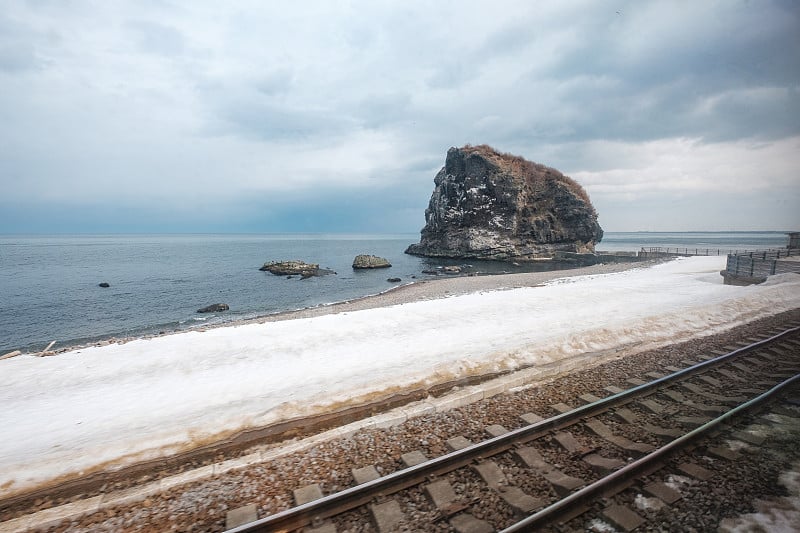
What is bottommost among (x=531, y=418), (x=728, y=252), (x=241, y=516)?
(x=241, y=516)

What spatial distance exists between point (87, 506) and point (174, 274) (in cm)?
6567

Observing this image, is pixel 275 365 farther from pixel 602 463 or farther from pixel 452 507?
pixel 602 463

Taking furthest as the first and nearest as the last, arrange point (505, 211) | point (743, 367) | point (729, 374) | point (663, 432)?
point (505, 211), point (743, 367), point (729, 374), point (663, 432)

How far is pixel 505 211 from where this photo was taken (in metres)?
90.3

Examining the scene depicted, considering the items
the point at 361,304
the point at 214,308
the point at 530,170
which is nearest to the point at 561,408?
the point at 361,304

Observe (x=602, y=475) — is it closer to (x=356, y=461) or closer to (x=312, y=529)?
(x=356, y=461)

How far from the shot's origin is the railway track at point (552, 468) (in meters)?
4.40

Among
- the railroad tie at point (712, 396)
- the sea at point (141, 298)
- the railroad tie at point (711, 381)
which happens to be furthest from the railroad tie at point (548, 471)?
the sea at point (141, 298)

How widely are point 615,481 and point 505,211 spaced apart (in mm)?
90592

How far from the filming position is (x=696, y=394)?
25.0 ft

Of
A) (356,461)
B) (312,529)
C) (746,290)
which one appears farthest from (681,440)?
(746,290)

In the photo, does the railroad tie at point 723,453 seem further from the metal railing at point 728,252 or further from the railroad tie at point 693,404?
the metal railing at point 728,252

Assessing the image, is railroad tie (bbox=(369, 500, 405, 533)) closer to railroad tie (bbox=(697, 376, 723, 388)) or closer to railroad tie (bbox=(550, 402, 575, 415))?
railroad tie (bbox=(550, 402, 575, 415))

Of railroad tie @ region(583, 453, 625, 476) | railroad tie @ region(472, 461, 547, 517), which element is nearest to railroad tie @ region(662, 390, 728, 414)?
railroad tie @ region(583, 453, 625, 476)
